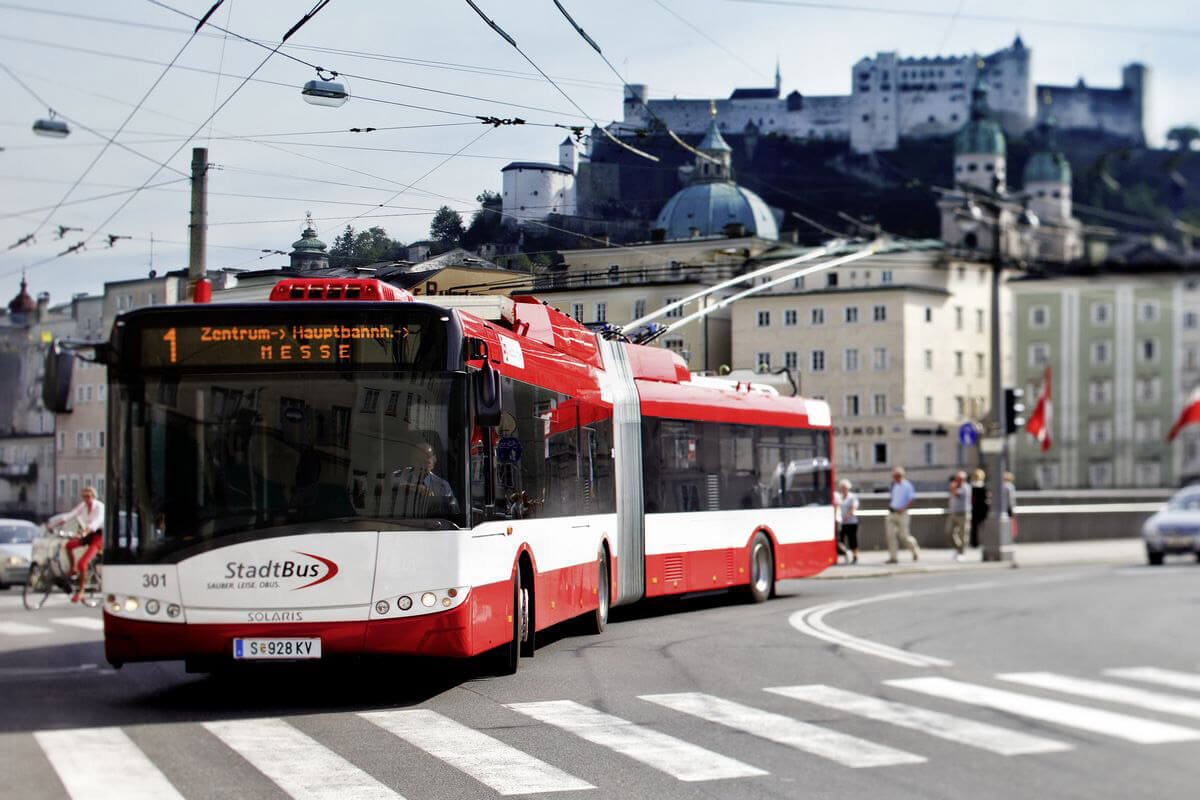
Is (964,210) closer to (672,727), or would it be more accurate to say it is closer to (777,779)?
(777,779)

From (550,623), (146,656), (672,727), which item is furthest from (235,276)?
(550,623)

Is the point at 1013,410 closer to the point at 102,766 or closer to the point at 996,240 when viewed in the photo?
the point at 996,240

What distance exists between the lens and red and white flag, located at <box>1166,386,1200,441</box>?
131 inches

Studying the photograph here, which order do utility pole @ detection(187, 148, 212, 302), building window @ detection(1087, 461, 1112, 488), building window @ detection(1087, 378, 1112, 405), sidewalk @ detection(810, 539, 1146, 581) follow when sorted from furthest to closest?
sidewalk @ detection(810, 539, 1146, 581) → utility pole @ detection(187, 148, 212, 302) → building window @ detection(1087, 378, 1112, 405) → building window @ detection(1087, 461, 1112, 488)

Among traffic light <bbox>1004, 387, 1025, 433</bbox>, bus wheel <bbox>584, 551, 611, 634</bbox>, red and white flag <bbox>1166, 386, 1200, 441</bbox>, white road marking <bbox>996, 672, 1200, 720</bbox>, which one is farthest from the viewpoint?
white road marking <bbox>996, 672, 1200, 720</bbox>

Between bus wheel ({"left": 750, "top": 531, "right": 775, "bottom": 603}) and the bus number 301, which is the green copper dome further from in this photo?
bus wheel ({"left": 750, "top": 531, "right": 775, "bottom": 603})

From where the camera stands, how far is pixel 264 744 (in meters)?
8.01

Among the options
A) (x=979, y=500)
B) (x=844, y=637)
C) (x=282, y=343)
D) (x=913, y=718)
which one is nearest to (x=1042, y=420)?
(x=282, y=343)

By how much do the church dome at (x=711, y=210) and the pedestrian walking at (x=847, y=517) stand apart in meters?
22.4

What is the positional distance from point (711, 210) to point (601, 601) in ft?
25.4

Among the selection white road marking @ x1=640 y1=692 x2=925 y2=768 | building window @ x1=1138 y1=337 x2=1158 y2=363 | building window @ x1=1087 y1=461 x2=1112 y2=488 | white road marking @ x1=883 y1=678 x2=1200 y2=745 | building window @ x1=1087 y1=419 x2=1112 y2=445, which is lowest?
white road marking @ x1=883 y1=678 x2=1200 y2=745

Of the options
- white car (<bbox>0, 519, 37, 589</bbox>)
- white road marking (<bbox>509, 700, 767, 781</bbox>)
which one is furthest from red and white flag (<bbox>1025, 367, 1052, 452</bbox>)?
white car (<bbox>0, 519, 37, 589</bbox>)

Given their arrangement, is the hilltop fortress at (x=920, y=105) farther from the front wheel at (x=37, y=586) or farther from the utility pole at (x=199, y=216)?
the front wheel at (x=37, y=586)

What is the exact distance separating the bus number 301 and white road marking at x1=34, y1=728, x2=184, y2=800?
80 cm
